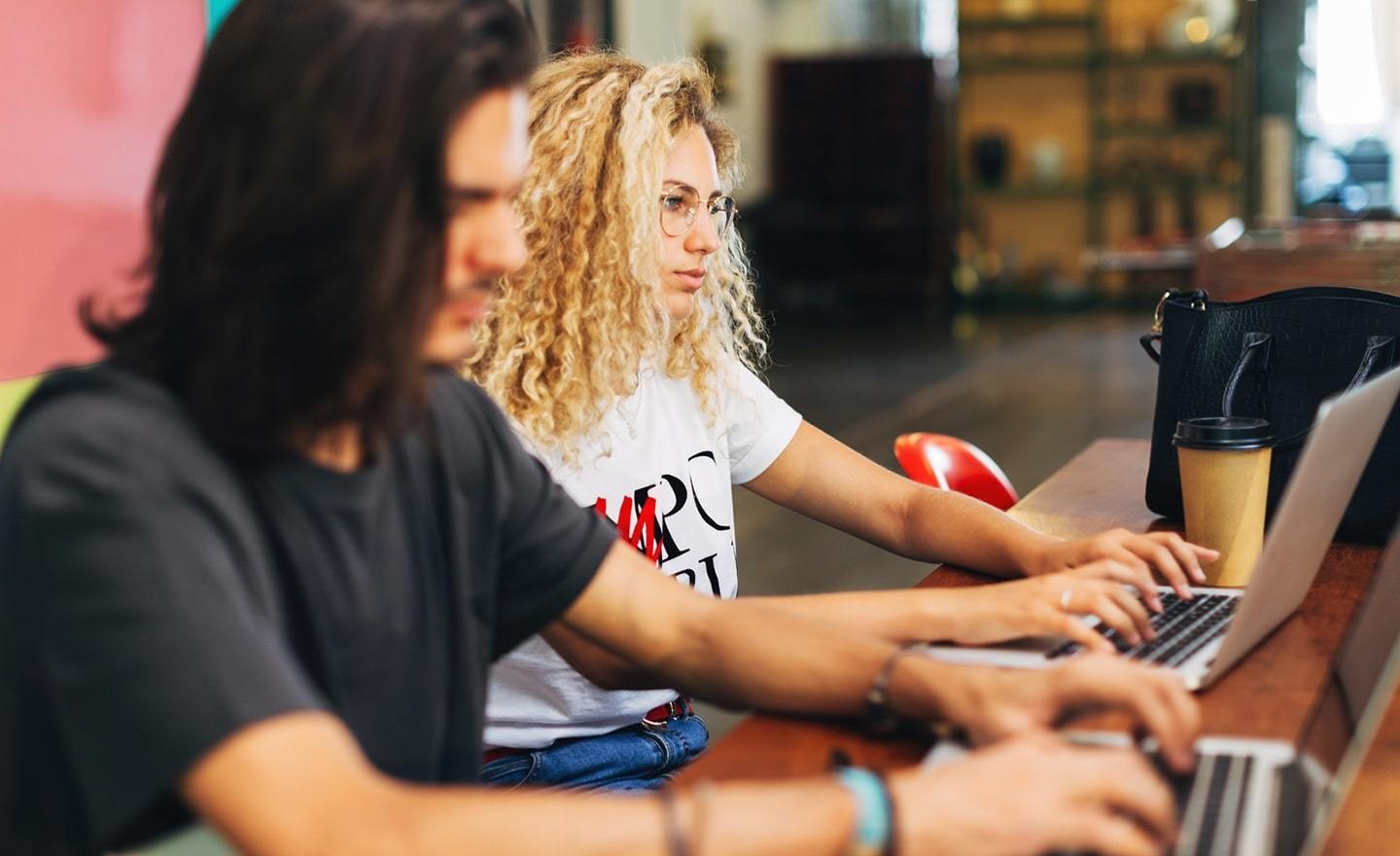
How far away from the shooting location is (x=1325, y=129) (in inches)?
520

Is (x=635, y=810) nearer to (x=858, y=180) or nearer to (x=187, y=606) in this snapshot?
(x=187, y=606)

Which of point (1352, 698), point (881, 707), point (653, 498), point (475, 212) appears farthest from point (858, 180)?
point (475, 212)

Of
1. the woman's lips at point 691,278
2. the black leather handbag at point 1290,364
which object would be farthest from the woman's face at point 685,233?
the black leather handbag at point 1290,364

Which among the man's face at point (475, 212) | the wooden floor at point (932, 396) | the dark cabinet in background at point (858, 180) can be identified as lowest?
the wooden floor at point (932, 396)

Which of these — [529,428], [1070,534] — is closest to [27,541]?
[529,428]

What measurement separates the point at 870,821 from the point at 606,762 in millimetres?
789

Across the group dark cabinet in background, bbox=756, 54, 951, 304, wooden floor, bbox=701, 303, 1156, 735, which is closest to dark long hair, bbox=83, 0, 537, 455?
wooden floor, bbox=701, 303, 1156, 735

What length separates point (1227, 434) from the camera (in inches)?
62.8

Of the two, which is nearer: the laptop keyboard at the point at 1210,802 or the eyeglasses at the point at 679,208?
the laptop keyboard at the point at 1210,802

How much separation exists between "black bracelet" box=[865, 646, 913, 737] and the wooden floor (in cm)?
245

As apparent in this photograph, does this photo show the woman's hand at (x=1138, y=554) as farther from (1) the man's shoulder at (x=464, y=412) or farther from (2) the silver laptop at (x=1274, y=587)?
(1) the man's shoulder at (x=464, y=412)

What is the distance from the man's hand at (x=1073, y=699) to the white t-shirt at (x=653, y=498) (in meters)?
0.58

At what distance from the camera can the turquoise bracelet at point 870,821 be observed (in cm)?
87

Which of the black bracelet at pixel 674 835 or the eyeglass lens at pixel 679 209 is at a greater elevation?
the eyeglass lens at pixel 679 209
